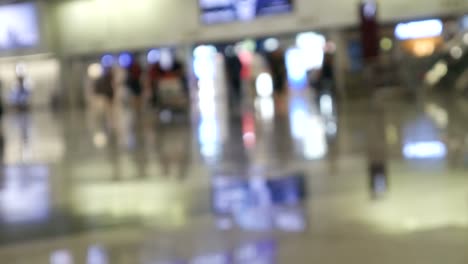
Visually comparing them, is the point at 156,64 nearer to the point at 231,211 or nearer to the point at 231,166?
the point at 231,166

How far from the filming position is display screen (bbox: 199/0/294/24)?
23188 millimetres

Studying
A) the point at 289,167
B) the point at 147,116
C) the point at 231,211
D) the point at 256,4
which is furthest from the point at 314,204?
the point at 256,4

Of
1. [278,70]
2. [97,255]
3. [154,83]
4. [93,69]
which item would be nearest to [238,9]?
[278,70]

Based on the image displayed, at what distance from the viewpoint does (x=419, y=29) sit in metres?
22.8

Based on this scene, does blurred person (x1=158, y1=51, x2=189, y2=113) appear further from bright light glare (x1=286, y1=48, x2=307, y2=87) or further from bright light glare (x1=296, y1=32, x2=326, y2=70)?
bright light glare (x1=286, y1=48, x2=307, y2=87)

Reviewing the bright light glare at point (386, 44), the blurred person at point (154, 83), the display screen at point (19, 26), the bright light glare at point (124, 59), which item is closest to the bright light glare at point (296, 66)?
the bright light glare at point (386, 44)

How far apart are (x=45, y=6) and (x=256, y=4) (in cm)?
1020

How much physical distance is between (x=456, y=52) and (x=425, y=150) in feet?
45.9

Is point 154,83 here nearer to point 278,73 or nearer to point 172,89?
point 172,89

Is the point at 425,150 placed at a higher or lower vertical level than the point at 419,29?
lower

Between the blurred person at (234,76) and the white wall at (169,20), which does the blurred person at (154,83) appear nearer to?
the blurred person at (234,76)

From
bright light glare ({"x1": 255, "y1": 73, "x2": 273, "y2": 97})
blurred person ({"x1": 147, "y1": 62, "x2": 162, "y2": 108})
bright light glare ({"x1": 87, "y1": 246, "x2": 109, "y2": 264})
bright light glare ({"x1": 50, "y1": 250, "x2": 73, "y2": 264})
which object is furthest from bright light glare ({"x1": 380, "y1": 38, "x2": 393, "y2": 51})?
bright light glare ({"x1": 50, "y1": 250, "x2": 73, "y2": 264})

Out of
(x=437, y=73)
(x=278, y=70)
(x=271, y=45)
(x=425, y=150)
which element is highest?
(x=271, y=45)

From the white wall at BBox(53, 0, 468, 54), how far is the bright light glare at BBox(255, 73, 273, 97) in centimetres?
171
